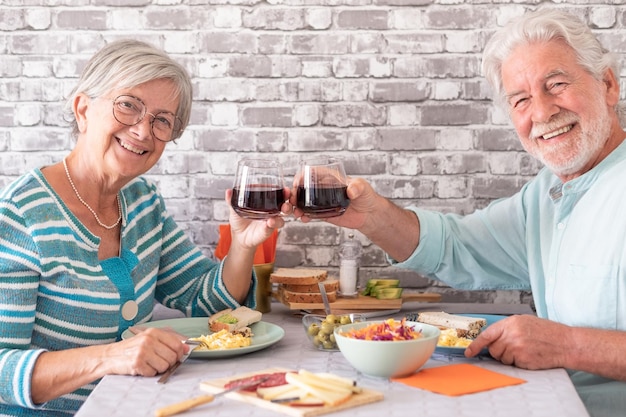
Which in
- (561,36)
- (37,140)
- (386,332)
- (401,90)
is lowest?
(386,332)

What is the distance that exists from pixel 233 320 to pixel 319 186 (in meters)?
0.44

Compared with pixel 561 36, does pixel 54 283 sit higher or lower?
lower

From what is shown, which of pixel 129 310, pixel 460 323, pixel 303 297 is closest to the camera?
pixel 460 323

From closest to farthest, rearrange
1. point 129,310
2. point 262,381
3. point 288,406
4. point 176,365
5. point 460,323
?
1. point 288,406
2. point 262,381
3. point 176,365
4. point 460,323
5. point 129,310

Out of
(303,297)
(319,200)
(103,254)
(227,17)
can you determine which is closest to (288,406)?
(319,200)

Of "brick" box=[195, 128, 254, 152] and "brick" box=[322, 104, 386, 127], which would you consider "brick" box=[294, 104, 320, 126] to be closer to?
"brick" box=[322, 104, 386, 127]

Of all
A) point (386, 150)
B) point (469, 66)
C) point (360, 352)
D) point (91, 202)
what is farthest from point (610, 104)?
point (91, 202)

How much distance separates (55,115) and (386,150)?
4.06 feet

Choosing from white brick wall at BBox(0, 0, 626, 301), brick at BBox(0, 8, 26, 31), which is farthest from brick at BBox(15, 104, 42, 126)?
brick at BBox(0, 8, 26, 31)

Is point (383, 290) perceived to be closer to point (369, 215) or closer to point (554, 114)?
point (369, 215)

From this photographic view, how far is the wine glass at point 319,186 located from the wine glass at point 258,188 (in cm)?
5

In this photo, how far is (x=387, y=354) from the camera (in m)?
1.51

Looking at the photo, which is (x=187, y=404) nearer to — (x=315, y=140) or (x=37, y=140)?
(x=315, y=140)

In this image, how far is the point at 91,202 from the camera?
206cm
